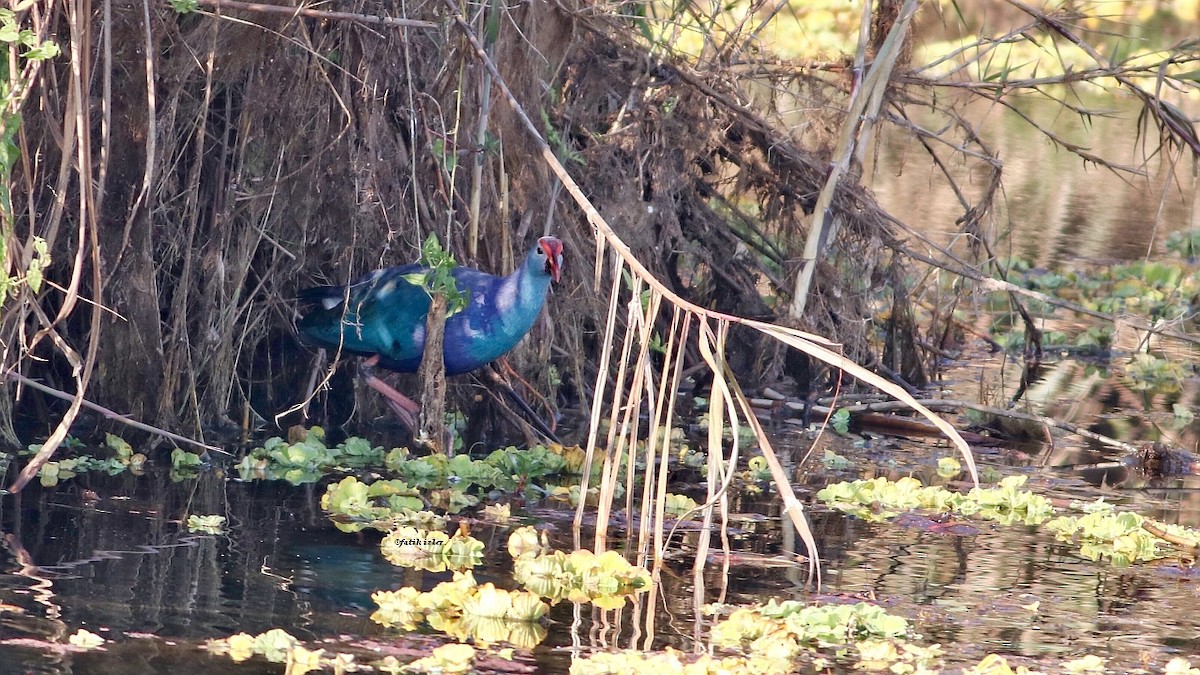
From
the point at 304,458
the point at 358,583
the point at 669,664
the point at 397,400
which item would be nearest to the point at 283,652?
the point at 358,583

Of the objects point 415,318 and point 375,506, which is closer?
point 375,506

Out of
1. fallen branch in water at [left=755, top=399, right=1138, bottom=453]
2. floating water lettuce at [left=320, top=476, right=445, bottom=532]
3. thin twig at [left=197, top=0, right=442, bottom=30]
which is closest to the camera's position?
thin twig at [left=197, top=0, right=442, bottom=30]

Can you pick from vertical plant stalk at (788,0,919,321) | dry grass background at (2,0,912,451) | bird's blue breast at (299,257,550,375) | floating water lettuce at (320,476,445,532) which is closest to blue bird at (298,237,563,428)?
bird's blue breast at (299,257,550,375)

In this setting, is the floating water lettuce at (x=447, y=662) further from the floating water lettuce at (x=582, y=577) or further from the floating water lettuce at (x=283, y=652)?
the floating water lettuce at (x=582, y=577)

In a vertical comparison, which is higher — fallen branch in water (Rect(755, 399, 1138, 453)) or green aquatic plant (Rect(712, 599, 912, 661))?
fallen branch in water (Rect(755, 399, 1138, 453))

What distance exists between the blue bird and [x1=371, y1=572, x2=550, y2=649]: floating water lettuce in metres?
1.46

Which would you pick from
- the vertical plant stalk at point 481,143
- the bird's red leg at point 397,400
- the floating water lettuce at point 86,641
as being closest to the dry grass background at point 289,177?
the vertical plant stalk at point 481,143

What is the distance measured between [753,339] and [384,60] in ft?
7.25

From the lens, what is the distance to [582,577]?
367 centimetres

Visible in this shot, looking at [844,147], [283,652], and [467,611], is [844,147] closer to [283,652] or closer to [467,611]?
[467,611]

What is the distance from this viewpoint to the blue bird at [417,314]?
4879 mm

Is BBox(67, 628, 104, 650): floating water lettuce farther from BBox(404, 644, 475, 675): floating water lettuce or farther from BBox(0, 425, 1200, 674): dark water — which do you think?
BBox(404, 644, 475, 675): floating water lettuce

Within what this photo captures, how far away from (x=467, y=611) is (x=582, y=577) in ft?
1.19

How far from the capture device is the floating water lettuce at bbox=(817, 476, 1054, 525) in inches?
183
